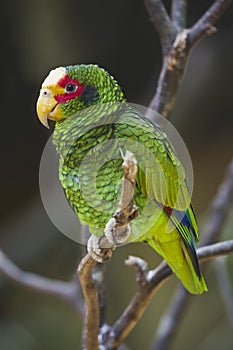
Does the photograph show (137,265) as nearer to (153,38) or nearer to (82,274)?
(82,274)

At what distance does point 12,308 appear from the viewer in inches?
90.4

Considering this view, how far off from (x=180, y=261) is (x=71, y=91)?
390 millimetres

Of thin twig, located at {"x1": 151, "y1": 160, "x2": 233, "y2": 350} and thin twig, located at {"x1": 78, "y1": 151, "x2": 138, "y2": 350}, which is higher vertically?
thin twig, located at {"x1": 78, "y1": 151, "x2": 138, "y2": 350}

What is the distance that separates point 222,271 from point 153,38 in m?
0.95

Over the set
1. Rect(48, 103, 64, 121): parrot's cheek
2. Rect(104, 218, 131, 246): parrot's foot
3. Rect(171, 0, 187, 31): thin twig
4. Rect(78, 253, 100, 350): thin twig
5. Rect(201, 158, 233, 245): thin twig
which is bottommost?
Rect(201, 158, 233, 245): thin twig

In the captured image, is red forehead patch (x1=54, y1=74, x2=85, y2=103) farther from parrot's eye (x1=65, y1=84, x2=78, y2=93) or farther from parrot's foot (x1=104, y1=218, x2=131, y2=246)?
parrot's foot (x1=104, y1=218, x2=131, y2=246)

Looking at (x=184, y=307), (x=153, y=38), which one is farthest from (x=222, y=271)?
(x=153, y=38)

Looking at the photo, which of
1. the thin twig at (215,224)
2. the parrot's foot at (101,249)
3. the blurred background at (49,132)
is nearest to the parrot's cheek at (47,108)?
the parrot's foot at (101,249)

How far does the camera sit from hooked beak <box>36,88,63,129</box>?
0.87m

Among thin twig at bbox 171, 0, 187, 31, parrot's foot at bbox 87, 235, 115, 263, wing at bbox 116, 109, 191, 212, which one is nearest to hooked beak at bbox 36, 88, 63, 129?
wing at bbox 116, 109, 191, 212

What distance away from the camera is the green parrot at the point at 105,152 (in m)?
0.89

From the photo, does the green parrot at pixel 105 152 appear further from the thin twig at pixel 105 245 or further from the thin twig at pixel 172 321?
the thin twig at pixel 172 321

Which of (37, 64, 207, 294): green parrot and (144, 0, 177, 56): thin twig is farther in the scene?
(144, 0, 177, 56): thin twig

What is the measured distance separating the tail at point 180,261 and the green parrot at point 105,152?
0.16 feet
